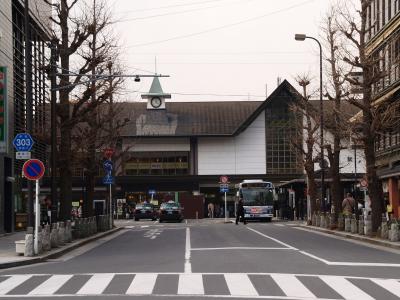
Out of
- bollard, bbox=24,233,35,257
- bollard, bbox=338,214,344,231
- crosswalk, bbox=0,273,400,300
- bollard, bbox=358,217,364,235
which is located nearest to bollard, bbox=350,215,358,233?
bollard, bbox=358,217,364,235

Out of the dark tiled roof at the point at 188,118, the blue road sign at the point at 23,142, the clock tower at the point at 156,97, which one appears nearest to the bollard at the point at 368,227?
the blue road sign at the point at 23,142

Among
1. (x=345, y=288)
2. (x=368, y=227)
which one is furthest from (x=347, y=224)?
(x=345, y=288)

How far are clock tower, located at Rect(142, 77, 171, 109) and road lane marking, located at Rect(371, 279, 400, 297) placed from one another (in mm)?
64053

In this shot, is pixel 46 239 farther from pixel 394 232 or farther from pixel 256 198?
pixel 256 198

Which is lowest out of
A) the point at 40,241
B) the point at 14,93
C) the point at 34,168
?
the point at 40,241

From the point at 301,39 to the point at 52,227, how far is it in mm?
20405

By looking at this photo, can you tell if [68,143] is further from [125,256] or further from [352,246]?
[352,246]

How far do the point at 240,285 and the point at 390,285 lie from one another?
2.79 metres

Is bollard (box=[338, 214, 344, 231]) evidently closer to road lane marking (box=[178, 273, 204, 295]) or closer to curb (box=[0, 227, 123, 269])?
curb (box=[0, 227, 123, 269])

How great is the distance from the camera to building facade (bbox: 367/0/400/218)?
39719 millimetres

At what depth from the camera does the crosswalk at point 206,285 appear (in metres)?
12.2

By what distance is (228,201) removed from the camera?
75250 millimetres

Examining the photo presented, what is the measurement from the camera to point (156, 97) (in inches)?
3066

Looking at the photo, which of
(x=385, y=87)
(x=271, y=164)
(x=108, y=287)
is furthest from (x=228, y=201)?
(x=108, y=287)
